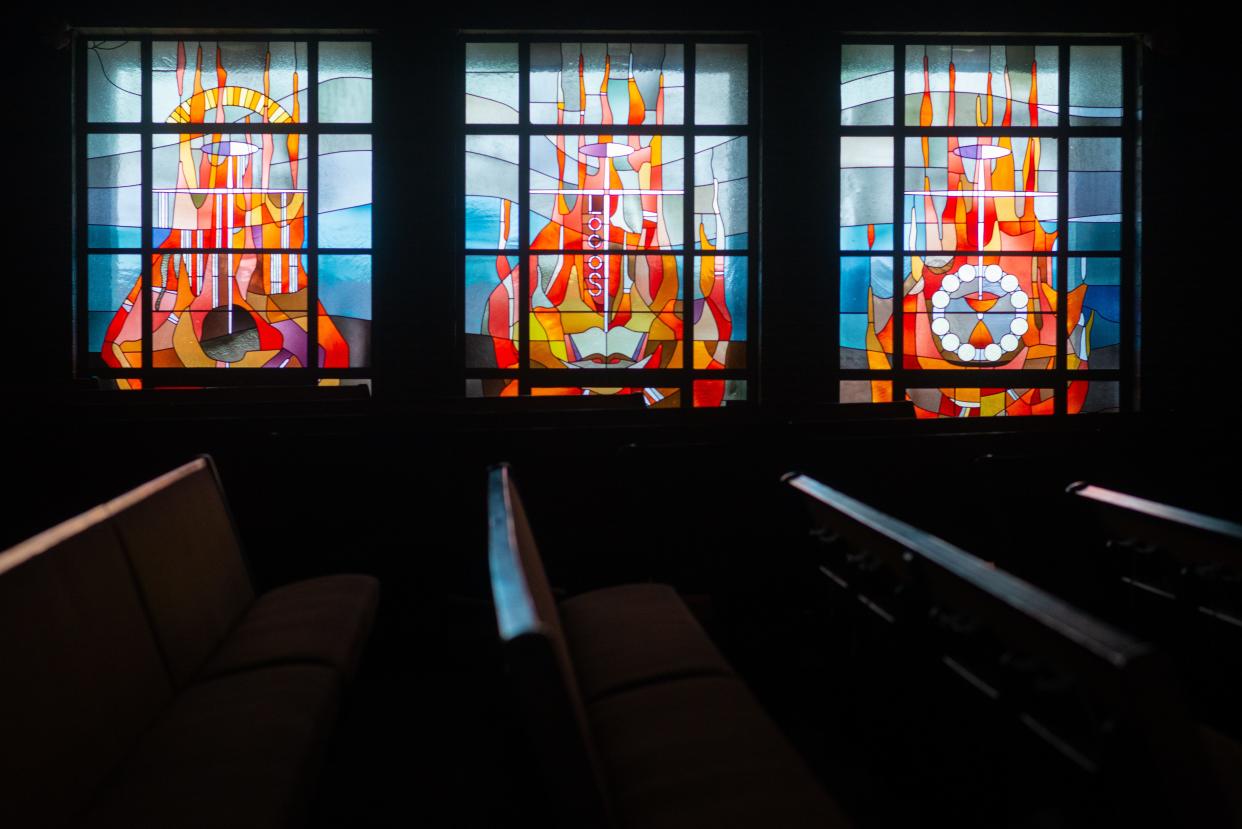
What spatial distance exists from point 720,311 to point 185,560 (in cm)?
413

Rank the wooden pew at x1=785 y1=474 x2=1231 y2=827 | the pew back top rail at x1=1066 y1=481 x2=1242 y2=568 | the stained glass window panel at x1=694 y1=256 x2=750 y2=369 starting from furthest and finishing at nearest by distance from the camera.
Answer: the stained glass window panel at x1=694 y1=256 x2=750 y2=369 < the pew back top rail at x1=1066 y1=481 x2=1242 y2=568 < the wooden pew at x1=785 y1=474 x2=1231 y2=827

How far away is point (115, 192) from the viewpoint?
17.5 ft

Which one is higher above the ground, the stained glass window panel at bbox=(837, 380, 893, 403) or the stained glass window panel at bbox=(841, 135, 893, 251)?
the stained glass window panel at bbox=(841, 135, 893, 251)

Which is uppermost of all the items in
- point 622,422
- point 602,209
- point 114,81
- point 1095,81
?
point 1095,81

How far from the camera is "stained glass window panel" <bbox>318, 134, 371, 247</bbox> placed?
17.6 feet

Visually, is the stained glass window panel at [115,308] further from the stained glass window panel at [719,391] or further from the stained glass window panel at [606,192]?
the stained glass window panel at [719,391]

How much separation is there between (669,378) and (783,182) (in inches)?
57.7

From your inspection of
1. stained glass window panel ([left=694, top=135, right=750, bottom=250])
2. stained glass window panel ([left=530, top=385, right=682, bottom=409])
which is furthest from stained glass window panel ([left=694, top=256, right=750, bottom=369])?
stained glass window panel ([left=530, top=385, right=682, bottom=409])

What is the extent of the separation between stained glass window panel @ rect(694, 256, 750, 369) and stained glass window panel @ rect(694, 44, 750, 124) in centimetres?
97

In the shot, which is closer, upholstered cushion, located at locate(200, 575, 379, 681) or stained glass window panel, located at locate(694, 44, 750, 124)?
upholstered cushion, located at locate(200, 575, 379, 681)

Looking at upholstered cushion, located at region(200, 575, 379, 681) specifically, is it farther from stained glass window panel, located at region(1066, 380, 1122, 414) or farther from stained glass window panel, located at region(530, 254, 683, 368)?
stained glass window panel, located at region(1066, 380, 1122, 414)

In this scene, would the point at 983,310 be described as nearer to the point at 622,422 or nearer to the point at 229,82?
the point at 622,422

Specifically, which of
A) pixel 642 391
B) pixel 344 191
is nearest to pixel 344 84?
pixel 344 191

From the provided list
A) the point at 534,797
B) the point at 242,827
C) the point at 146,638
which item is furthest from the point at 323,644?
the point at 534,797
